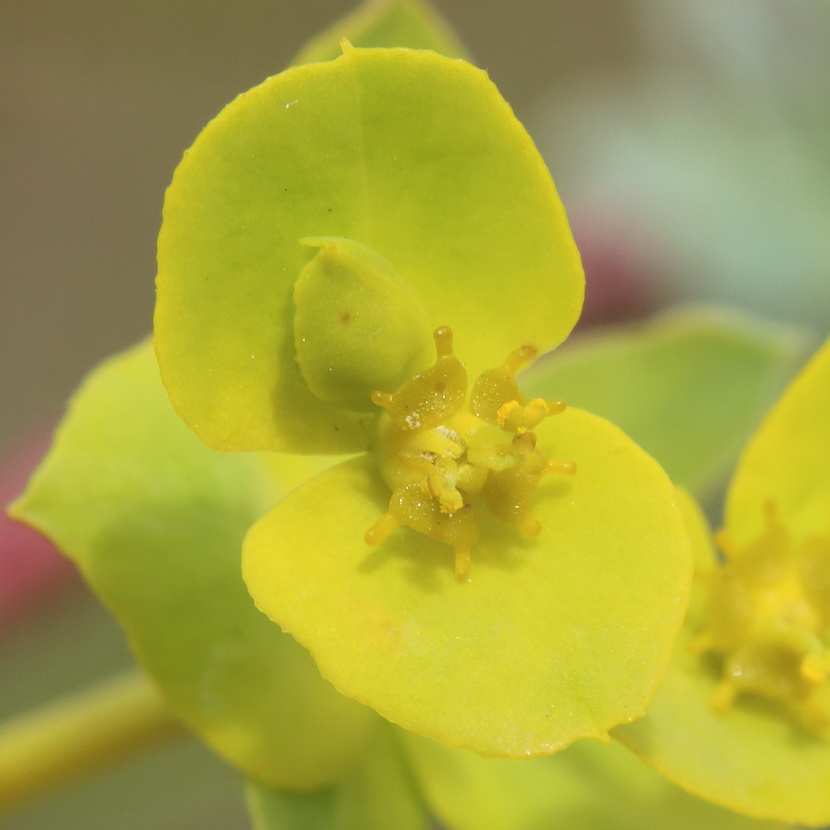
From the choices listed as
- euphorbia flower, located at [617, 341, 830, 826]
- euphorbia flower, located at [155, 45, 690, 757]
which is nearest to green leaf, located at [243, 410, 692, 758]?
euphorbia flower, located at [155, 45, 690, 757]

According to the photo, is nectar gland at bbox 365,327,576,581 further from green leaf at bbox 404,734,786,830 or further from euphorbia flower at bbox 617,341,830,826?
green leaf at bbox 404,734,786,830

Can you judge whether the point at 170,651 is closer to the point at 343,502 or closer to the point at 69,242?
the point at 343,502

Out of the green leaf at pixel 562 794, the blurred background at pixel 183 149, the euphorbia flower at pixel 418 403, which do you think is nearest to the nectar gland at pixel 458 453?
the euphorbia flower at pixel 418 403

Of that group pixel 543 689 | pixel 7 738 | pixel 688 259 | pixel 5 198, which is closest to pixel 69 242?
pixel 5 198

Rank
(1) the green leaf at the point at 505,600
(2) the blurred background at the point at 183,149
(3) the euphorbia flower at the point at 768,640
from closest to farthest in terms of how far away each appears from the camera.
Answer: (1) the green leaf at the point at 505,600 < (3) the euphorbia flower at the point at 768,640 < (2) the blurred background at the point at 183,149

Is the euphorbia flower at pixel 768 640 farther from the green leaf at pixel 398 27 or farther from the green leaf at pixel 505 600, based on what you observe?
the green leaf at pixel 398 27
